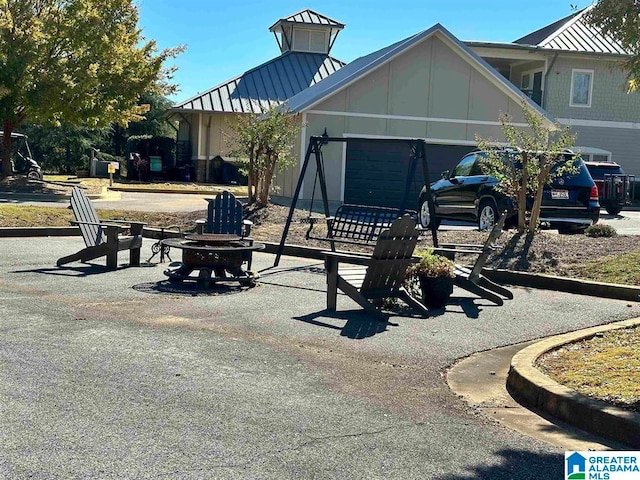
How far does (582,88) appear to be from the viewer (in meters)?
34.0

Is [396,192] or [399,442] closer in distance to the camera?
[399,442]

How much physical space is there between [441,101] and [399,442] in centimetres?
2330

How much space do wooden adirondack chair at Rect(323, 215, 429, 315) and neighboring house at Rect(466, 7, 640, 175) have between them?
85.3 feet

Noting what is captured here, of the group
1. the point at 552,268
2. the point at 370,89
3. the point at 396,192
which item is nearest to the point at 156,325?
the point at 552,268

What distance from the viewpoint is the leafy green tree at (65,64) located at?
81.1ft

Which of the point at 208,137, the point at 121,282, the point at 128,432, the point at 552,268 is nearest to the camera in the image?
the point at 128,432

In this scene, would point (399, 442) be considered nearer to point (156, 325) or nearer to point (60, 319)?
point (156, 325)

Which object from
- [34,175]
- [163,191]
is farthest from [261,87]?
[34,175]

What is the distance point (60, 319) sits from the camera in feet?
25.4

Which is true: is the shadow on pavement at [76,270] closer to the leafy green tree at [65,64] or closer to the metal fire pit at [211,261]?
the metal fire pit at [211,261]

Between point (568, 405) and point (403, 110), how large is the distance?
22.1 meters

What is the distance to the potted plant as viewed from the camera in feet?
30.7

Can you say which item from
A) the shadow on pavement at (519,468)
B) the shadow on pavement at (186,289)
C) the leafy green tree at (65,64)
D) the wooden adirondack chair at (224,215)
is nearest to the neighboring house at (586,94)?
the leafy green tree at (65,64)

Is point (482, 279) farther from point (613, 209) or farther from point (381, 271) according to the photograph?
point (613, 209)
